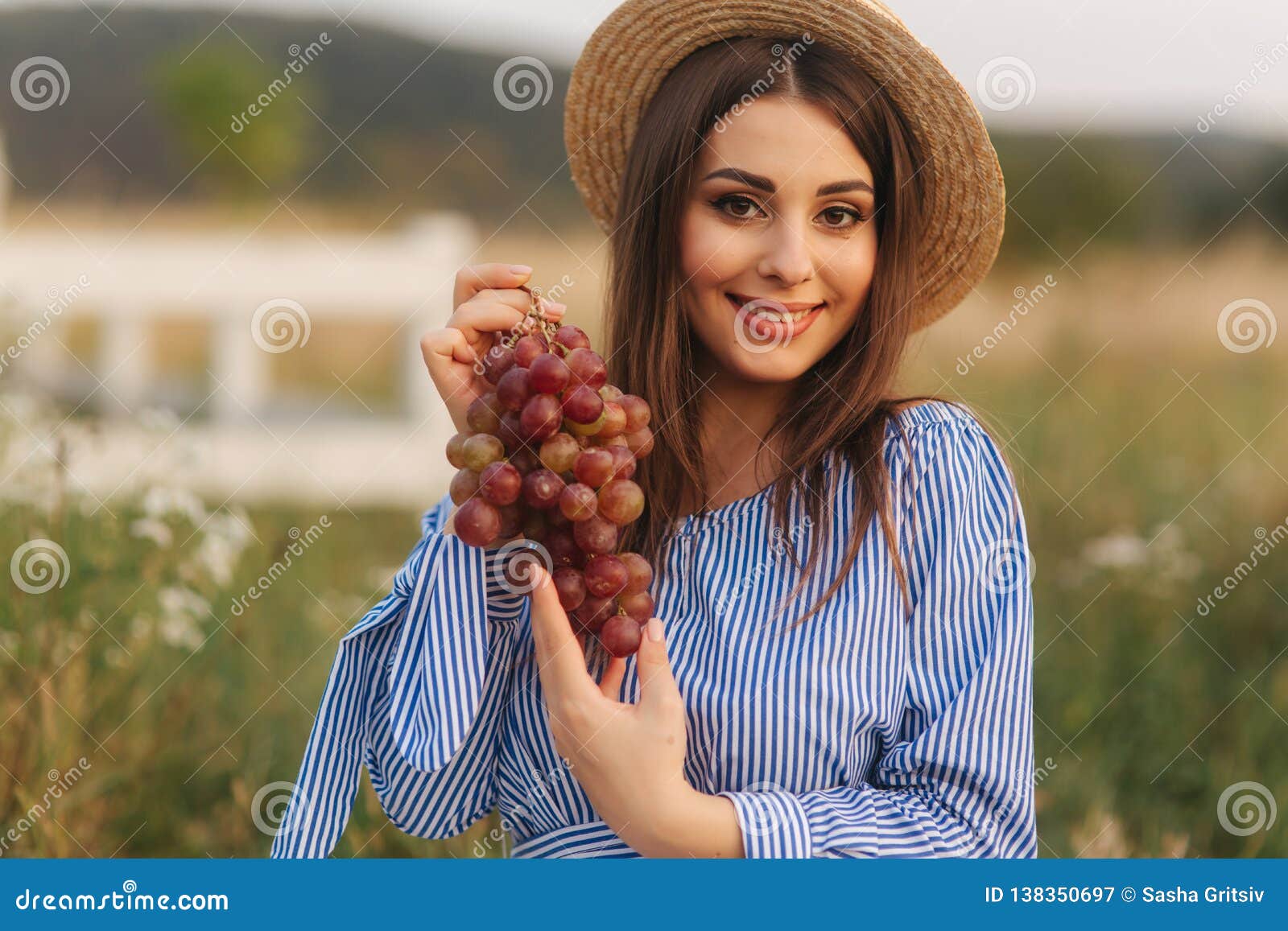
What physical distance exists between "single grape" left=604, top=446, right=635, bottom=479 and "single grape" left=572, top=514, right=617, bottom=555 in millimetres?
56

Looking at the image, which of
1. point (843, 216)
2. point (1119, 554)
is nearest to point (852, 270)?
point (843, 216)

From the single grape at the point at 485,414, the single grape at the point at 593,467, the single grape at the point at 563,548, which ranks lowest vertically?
the single grape at the point at 563,548

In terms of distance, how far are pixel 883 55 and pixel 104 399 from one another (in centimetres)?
501

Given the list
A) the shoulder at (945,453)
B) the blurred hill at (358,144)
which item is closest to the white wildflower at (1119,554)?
the shoulder at (945,453)

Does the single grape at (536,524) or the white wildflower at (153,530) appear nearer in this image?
the single grape at (536,524)

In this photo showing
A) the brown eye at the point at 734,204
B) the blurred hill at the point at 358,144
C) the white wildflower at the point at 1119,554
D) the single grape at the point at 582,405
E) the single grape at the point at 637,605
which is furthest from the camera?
the blurred hill at the point at 358,144

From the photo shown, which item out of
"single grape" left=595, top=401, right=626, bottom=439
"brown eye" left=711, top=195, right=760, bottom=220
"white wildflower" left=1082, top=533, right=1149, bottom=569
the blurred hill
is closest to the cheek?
"brown eye" left=711, top=195, right=760, bottom=220

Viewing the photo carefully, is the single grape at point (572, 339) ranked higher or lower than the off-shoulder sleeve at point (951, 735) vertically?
higher

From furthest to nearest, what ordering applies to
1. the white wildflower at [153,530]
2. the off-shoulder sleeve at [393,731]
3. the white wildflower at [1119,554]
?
the white wildflower at [1119,554]
the white wildflower at [153,530]
the off-shoulder sleeve at [393,731]

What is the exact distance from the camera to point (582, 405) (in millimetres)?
1282

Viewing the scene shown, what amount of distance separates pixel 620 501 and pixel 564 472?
0.24 feet

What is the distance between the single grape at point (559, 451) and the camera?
50.9 inches

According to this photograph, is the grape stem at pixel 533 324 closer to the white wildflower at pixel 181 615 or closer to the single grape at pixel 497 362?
the single grape at pixel 497 362

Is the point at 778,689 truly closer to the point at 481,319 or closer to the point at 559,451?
the point at 559,451
